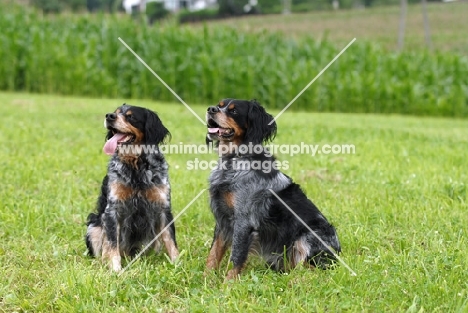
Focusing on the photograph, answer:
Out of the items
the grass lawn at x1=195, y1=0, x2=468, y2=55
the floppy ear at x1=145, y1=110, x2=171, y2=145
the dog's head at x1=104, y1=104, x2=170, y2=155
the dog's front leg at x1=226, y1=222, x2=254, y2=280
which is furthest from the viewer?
the grass lawn at x1=195, y1=0, x2=468, y2=55

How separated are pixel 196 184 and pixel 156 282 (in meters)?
2.84

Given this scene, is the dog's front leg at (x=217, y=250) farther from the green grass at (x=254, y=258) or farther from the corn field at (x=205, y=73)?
the corn field at (x=205, y=73)

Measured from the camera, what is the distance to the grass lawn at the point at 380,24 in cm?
3356

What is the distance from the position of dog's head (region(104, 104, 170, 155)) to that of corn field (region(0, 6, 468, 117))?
12.1 metres

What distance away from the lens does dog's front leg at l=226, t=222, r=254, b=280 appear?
4.30 meters

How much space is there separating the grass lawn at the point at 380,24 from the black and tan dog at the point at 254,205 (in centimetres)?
2813

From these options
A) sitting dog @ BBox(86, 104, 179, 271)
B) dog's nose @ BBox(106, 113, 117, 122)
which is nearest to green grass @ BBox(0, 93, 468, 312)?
sitting dog @ BBox(86, 104, 179, 271)

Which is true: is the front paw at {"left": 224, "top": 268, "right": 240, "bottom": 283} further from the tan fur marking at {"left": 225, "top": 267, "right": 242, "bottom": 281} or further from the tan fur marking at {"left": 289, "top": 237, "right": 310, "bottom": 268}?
the tan fur marking at {"left": 289, "top": 237, "right": 310, "bottom": 268}

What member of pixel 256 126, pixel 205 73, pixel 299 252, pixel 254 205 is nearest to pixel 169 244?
pixel 254 205

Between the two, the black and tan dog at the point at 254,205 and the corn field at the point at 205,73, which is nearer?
the black and tan dog at the point at 254,205

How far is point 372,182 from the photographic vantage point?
6.89 metres

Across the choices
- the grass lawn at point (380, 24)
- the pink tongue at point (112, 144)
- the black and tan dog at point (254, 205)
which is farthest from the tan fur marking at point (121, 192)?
the grass lawn at point (380, 24)

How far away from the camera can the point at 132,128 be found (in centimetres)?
468

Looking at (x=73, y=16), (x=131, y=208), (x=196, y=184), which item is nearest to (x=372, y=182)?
(x=196, y=184)
